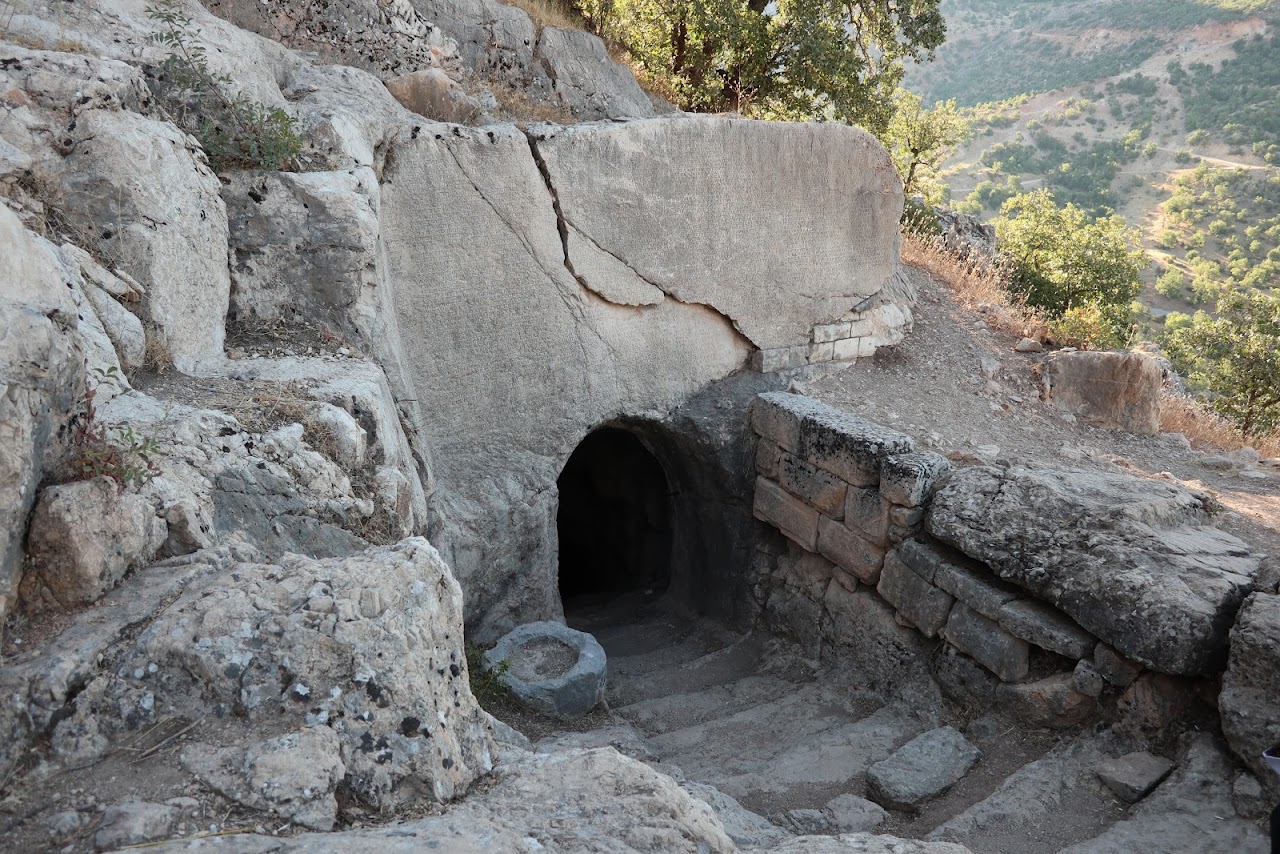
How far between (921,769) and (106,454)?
370 centimetres

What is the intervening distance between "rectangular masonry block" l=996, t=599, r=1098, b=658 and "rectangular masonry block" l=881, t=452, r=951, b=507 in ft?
2.53

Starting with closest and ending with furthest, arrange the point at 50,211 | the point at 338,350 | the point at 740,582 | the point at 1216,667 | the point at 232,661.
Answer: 1. the point at 232,661
2. the point at 50,211
3. the point at 1216,667
4. the point at 338,350
5. the point at 740,582

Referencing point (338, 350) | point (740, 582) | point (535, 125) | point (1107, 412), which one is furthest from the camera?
point (1107, 412)

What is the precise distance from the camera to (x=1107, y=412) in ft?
22.0

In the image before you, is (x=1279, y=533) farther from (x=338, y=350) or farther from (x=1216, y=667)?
(x=338, y=350)

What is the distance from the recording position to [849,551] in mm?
5250

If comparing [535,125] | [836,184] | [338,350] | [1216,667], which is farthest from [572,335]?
[1216,667]

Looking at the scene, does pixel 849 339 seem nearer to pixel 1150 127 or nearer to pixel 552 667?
pixel 552 667

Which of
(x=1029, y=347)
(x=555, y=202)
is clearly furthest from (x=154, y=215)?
(x=1029, y=347)

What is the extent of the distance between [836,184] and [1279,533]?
12.0 feet

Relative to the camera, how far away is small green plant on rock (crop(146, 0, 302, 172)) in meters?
3.92

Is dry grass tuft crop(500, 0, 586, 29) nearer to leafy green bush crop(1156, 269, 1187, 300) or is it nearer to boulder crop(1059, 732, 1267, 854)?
boulder crop(1059, 732, 1267, 854)

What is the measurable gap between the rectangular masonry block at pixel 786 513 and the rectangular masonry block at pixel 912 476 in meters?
0.75

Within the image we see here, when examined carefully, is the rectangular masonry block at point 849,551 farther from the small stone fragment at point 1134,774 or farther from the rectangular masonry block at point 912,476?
the small stone fragment at point 1134,774
